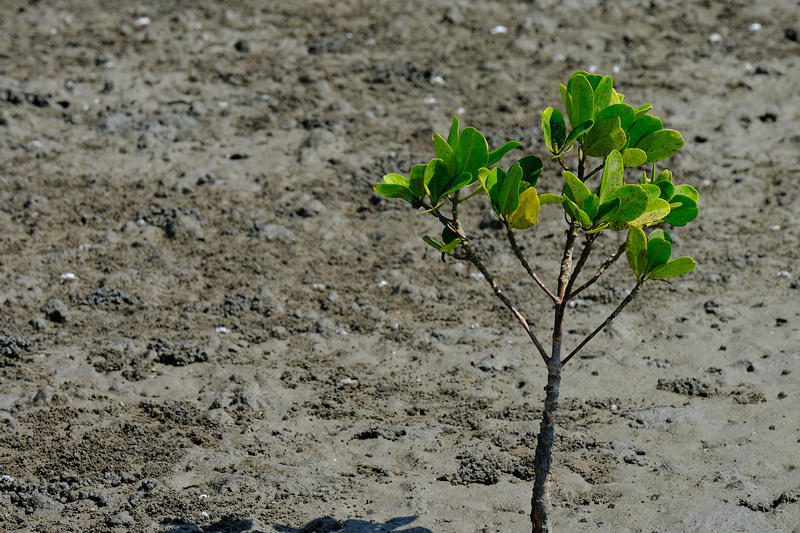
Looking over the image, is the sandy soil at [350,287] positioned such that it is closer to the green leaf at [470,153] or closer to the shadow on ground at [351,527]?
the shadow on ground at [351,527]

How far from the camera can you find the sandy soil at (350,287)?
331 centimetres

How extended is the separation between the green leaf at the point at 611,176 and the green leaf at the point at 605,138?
5.7 inches

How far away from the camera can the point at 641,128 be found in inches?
99.0

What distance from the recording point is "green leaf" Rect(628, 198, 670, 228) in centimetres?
228

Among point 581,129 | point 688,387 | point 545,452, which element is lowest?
point 688,387

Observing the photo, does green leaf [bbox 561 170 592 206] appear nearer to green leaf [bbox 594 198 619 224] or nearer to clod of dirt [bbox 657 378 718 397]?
green leaf [bbox 594 198 619 224]

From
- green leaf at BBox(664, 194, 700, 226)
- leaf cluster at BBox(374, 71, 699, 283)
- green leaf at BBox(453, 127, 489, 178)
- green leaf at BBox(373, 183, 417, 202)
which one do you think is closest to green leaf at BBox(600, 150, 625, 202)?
leaf cluster at BBox(374, 71, 699, 283)

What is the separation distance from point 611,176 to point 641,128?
32 centimetres

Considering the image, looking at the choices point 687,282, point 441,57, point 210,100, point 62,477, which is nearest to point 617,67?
point 441,57

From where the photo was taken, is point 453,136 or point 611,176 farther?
point 453,136

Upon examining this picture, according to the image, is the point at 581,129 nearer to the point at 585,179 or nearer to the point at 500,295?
the point at 585,179

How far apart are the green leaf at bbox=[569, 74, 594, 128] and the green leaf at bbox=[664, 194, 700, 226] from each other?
35 centimetres

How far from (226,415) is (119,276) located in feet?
4.63

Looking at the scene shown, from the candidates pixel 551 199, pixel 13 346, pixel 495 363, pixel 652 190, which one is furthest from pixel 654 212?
pixel 13 346
